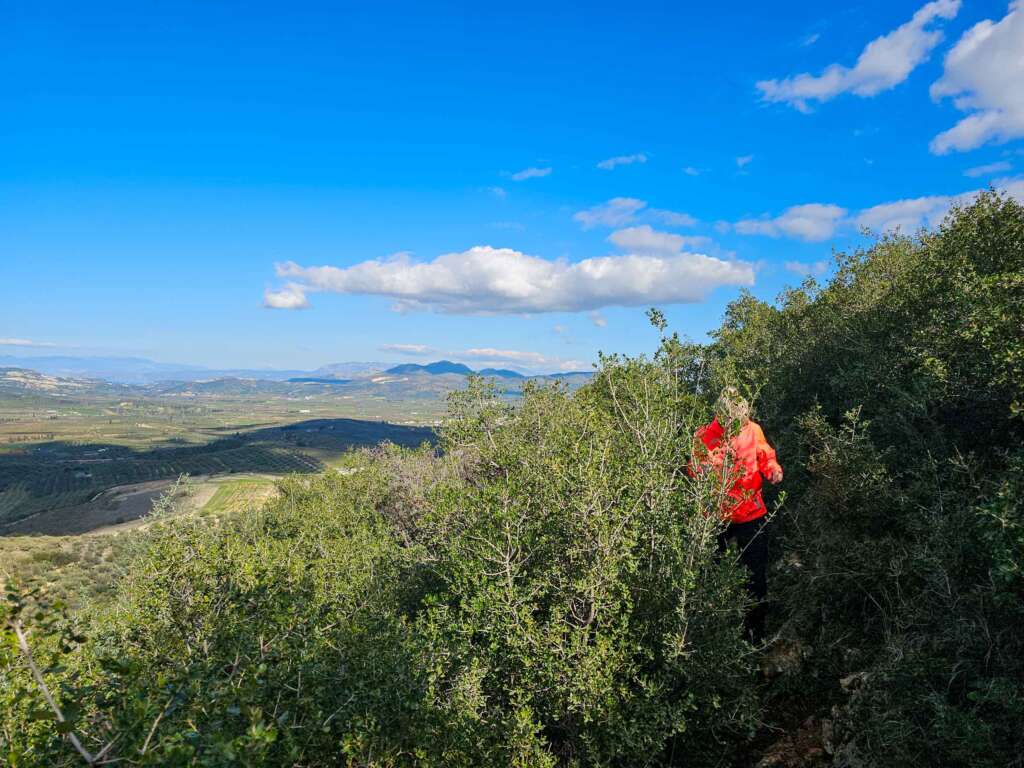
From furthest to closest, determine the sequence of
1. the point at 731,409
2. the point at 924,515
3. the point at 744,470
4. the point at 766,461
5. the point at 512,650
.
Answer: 1. the point at 766,461
2. the point at 731,409
3. the point at 744,470
4. the point at 924,515
5. the point at 512,650

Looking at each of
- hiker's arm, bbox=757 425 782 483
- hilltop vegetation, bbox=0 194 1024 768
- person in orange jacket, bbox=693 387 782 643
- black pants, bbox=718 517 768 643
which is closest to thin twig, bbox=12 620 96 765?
hilltop vegetation, bbox=0 194 1024 768

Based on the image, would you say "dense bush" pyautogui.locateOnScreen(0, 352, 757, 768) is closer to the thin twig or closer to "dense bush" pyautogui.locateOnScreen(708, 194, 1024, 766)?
the thin twig

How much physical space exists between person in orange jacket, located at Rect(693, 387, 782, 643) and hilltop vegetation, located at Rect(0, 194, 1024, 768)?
0.45 meters

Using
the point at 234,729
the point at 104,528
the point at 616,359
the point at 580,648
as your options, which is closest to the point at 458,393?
the point at 616,359

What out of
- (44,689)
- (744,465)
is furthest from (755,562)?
(44,689)

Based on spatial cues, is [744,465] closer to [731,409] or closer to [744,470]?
[744,470]

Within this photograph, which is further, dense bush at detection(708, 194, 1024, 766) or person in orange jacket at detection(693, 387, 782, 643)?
person in orange jacket at detection(693, 387, 782, 643)

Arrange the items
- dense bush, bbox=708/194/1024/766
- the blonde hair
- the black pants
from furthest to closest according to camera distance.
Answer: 1. the black pants
2. the blonde hair
3. dense bush, bbox=708/194/1024/766

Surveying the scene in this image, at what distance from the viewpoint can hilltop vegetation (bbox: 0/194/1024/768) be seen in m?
6.29

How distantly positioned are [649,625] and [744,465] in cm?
356

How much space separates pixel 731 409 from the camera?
956 cm

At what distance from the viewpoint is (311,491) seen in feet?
184

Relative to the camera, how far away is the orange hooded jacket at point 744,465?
30.9 ft

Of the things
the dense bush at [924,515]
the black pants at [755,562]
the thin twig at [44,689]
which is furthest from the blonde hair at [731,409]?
the thin twig at [44,689]
